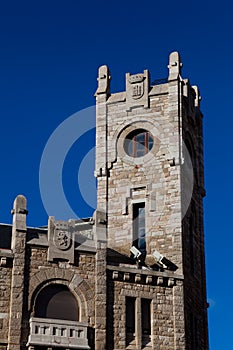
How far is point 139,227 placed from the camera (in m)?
41.8

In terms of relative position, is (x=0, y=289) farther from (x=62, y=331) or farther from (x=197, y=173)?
(x=197, y=173)

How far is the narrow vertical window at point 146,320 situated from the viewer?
37241 millimetres

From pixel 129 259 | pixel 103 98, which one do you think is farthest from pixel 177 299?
pixel 103 98

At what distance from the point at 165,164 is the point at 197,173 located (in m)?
3.24

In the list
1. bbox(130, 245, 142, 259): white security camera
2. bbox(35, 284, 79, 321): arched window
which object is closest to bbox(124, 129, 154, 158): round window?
bbox(130, 245, 142, 259): white security camera

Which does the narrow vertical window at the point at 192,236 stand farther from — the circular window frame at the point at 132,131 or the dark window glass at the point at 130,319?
the dark window glass at the point at 130,319

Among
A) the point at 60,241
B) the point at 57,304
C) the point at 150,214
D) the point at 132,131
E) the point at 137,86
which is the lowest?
the point at 57,304

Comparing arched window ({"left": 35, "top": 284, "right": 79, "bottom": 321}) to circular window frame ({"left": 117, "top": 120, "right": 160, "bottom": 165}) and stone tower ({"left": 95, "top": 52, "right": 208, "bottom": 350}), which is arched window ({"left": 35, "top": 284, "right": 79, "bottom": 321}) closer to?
stone tower ({"left": 95, "top": 52, "right": 208, "bottom": 350})

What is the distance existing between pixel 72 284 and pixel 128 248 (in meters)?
5.39

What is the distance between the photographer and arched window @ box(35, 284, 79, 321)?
35875 millimetres

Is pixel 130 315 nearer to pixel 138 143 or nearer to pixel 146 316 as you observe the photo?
pixel 146 316

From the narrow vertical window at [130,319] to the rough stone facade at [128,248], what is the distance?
0.15ft

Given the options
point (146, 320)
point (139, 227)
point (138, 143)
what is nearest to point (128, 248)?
point (139, 227)

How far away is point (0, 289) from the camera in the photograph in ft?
116
